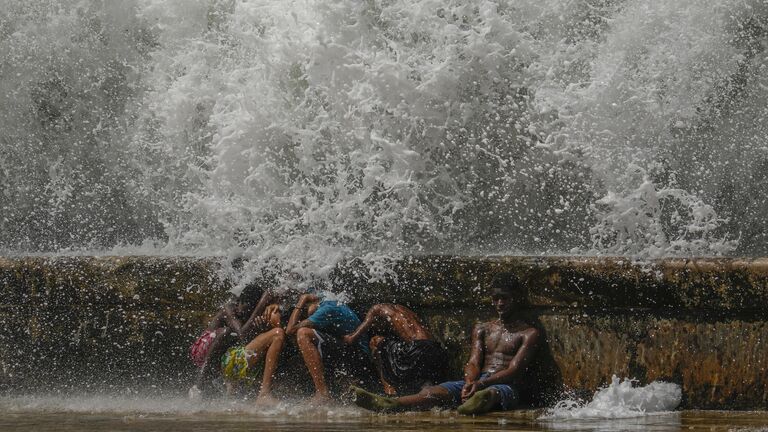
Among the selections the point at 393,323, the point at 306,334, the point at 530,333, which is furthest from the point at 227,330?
the point at 530,333

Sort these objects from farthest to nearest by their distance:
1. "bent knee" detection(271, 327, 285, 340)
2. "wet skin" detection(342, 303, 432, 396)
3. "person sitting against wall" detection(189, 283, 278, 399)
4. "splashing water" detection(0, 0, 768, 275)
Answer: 1. "splashing water" detection(0, 0, 768, 275)
2. "person sitting against wall" detection(189, 283, 278, 399)
3. "bent knee" detection(271, 327, 285, 340)
4. "wet skin" detection(342, 303, 432, 396)

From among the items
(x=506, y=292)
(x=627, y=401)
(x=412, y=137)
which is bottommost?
(x=627, y=401)

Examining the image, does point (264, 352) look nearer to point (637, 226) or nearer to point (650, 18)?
point (637, 226)

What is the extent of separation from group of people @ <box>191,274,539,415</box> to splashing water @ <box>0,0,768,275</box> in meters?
0.26

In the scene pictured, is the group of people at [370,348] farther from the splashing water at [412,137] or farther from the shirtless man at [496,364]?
the splashing water at [412,137]

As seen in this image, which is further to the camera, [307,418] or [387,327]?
[387,327]

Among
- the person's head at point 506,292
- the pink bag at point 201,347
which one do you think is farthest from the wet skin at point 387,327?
the pink bag at point 201,347

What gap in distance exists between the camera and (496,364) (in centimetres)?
504

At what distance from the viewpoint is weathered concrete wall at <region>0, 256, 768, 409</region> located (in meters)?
4.91

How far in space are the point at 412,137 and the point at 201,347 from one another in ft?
6.17

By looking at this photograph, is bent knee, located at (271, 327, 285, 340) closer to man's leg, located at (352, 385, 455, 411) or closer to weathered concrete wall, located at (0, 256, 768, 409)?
weathered concrete wall, located at (0, 256, 768, 409)

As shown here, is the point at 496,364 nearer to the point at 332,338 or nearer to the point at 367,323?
the point at 367,323

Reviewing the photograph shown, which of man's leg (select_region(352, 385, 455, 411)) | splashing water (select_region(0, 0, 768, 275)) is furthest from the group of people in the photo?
splashing water (select_region(0, 0, 768, 275))

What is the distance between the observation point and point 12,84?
8.91 metres
